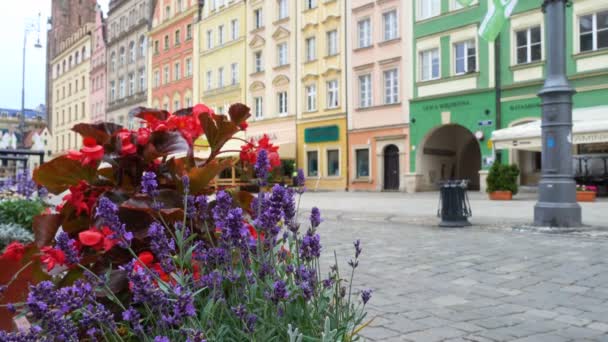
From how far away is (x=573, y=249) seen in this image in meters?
6.71

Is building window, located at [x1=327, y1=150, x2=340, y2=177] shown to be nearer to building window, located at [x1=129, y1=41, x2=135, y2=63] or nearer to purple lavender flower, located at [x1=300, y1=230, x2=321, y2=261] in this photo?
purple lavender flower, located at [x1=300, y1=230, x2=321, y2=261]

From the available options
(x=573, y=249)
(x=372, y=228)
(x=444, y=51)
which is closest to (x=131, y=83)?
(x=444, y=51)

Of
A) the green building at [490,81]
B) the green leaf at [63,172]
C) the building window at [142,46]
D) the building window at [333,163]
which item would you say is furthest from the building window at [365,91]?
the building window at [142,46]

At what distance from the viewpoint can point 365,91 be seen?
27328 millimetres

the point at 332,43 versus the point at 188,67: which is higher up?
the point at 188,67

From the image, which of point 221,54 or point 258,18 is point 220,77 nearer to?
point 221,54

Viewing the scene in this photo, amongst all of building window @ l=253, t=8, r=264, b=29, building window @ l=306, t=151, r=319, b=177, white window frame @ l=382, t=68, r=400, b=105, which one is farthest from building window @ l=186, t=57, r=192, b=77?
white window frame @ l=382, t=68, r=400, b=105

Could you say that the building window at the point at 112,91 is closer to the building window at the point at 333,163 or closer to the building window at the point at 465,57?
the building window at the point at 333,163

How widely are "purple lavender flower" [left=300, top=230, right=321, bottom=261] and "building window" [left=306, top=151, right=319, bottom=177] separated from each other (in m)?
27.8

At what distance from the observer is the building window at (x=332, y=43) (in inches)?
1130

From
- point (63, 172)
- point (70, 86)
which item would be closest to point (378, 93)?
point (63, 172)

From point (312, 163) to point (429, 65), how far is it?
29.6 feet

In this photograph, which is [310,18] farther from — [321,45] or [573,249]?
[573,249]

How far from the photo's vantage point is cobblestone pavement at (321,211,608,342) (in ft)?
11.2
